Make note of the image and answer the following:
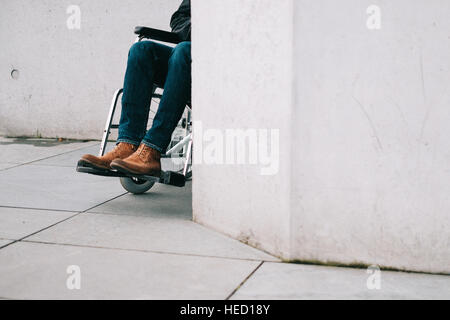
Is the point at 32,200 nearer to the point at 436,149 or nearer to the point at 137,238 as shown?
the point at 137,238

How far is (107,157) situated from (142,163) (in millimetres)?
214

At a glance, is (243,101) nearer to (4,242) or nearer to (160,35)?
(160,35)

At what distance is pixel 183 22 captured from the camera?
13.9ft

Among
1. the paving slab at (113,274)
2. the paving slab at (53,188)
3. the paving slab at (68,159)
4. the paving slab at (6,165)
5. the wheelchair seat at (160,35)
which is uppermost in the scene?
the wheelchair seat at (160,35)

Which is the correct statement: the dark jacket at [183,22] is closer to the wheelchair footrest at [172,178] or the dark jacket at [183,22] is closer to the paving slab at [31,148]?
the wheelchair footrest at [172,178]

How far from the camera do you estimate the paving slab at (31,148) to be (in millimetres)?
5690

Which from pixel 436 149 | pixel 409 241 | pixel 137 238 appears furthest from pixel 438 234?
pixel 137 238

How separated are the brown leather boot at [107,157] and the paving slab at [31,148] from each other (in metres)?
1.96

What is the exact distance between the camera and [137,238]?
340 cm

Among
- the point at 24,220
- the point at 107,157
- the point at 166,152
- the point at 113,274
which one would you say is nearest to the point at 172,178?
the point at 107,157

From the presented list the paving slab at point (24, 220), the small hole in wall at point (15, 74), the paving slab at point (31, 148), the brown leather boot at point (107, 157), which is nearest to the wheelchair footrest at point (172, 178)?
the brown leather boot at point (107, 157)

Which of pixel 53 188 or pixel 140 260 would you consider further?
pixel 53 188

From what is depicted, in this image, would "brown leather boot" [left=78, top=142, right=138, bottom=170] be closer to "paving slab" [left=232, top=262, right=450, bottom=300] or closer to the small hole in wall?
"paving slab" [left=232, top=262, right=450, bottom=300]

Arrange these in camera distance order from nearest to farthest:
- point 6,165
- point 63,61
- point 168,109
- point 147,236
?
point 147,236 → point 168,109 → point 6,165 → point 63,61
